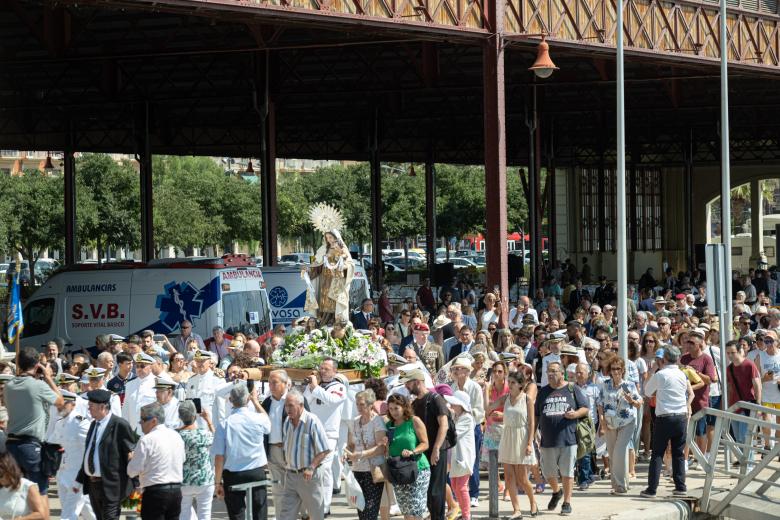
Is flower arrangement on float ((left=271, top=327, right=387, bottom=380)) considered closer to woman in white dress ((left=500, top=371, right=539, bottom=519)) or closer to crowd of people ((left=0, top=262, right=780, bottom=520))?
crowd of people ((left=0, top=262, right=780, bottom=520))

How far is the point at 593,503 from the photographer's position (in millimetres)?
15047

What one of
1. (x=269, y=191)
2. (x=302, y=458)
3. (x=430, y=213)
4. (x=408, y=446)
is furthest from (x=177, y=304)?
(x=430, y=213)

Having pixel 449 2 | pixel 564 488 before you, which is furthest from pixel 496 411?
pixel 449 2

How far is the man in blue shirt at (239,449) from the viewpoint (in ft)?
39.7

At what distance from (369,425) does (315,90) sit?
99.5 feet

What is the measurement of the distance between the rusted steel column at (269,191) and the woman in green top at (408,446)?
26364mm

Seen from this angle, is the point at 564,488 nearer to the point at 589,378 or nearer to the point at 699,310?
the point at 589,378

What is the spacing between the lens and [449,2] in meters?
26.9

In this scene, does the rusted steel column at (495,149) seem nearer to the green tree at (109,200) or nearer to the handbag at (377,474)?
the handbag at (377,474)

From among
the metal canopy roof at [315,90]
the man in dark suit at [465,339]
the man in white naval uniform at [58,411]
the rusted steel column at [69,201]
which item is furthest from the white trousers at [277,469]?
the rusted steel column at [69,201]

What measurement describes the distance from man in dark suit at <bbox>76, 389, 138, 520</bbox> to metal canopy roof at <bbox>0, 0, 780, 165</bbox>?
12.1m

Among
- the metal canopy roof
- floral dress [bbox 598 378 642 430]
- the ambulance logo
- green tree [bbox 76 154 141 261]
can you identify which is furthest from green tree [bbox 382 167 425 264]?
floral dress [bbox 598 378 642 430]

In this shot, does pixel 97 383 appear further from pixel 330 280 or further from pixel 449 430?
pixel 330 280

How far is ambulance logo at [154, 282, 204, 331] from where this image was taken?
24250 mm
